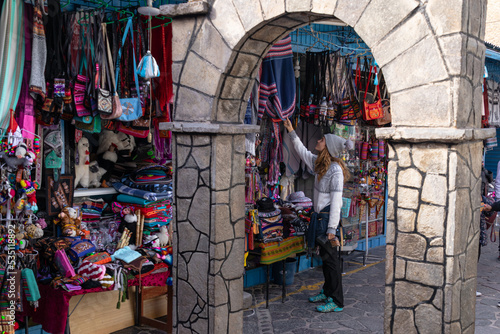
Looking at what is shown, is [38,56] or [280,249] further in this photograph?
[280,249]

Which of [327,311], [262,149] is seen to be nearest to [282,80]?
[262,149]

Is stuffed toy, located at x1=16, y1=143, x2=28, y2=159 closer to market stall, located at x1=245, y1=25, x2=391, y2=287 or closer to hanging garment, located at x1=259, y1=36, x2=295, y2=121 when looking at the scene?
market stall, located at x1=245, y1=25, x2=391, y2=287

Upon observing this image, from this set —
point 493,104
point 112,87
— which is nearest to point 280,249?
point 112,87

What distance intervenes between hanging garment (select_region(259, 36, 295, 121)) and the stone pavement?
2.72m

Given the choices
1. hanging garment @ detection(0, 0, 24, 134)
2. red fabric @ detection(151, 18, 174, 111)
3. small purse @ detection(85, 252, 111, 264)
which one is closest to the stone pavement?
small purse @ detection(85, 252, 111, 264)

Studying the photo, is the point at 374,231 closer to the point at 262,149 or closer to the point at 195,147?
the point at 262,149

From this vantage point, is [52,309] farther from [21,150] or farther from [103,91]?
[103,91]

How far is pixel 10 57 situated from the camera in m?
4.84

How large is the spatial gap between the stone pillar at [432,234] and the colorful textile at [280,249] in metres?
3.03

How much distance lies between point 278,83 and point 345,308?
3.37 m

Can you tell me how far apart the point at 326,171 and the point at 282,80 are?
153 centimetres

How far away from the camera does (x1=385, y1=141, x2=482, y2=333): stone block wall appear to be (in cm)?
353

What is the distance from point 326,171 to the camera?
6.70 meters

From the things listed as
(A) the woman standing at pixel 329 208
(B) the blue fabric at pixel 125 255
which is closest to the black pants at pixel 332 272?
(A) the woman standing at pixel 329 208
